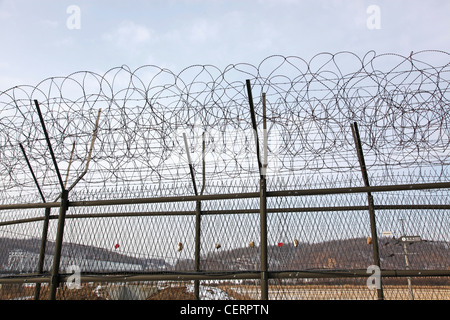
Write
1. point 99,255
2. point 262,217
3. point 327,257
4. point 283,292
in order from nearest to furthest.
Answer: point 262,217 < point 283,292 < point 327,257 < point 99,255

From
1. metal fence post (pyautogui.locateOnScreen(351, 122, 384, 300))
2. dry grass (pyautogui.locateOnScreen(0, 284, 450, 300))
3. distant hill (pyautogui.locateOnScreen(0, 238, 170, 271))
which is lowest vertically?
dry grass (pyautogui.locateOnScreen(0, 284, 450, 300))

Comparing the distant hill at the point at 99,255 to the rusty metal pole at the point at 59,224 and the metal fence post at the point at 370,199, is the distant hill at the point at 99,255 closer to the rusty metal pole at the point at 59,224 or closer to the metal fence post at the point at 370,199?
the rusty metal pole at the point at 59,224

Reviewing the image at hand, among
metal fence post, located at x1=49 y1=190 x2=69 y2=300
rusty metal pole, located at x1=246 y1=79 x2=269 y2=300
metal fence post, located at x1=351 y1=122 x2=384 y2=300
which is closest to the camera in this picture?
rusty metal pole, located at x1=246 y1=79 x2=269 y2=300

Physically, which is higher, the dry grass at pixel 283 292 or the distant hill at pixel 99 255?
the distant hill at pixel 99 255

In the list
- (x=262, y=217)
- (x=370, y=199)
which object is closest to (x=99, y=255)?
(x=262, y=217)

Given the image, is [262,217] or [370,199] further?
[370,199]

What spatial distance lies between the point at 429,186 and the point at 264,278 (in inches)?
74.6

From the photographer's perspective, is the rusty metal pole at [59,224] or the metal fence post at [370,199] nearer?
the rusty metal pole at [59,224]

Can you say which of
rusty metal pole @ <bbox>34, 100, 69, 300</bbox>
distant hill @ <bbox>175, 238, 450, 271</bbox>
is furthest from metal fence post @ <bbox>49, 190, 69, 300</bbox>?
distant hill @ <bbox>175, 238, 450, 271</bbox>

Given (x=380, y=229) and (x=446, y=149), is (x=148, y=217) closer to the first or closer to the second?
(x=380, y=229)

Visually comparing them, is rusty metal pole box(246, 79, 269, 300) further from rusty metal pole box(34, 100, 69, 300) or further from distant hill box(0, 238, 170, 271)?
rusty metal pole box(34, 100, 69, 300)

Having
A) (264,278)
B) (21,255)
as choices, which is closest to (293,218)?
(264,278)

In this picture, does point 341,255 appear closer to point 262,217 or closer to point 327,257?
point 327,257

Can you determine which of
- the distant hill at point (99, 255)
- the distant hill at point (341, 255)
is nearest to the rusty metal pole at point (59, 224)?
Answer: the distant hill at point (99, 255)
